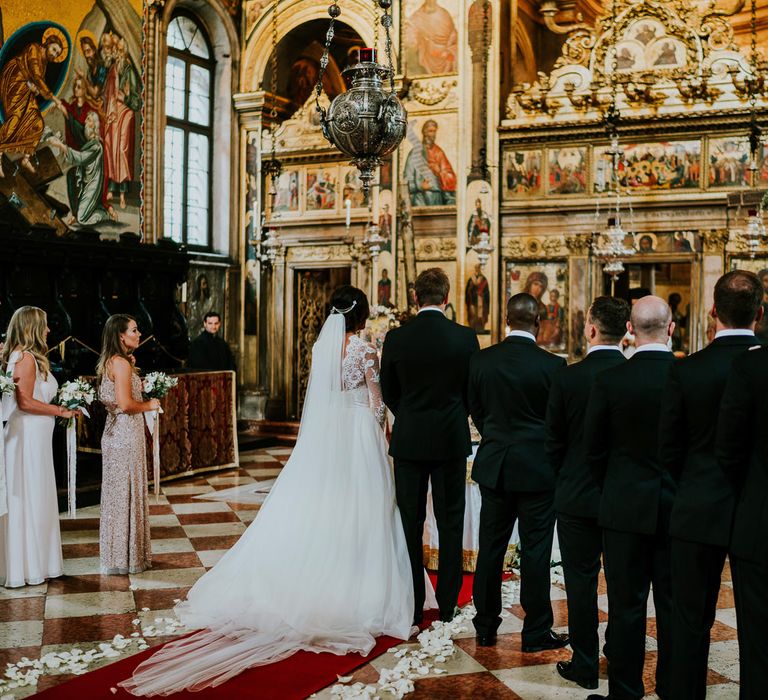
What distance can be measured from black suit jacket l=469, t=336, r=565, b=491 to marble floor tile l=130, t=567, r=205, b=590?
2567 mm

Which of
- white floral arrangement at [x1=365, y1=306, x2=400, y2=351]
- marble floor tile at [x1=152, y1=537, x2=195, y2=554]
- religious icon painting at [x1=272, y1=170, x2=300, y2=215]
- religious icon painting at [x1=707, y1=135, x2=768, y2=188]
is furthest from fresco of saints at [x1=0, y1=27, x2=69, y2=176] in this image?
religious icon painting at [x1=707, y1=135, x2=768, y2=188]

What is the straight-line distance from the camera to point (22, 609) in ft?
19.3

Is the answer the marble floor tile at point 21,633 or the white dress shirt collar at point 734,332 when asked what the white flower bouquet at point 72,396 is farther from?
the white dress shirt collar at point 734,332

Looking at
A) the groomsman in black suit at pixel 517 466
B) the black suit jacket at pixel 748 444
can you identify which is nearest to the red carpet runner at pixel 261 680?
the groomsman in black suit at pixel 517 466

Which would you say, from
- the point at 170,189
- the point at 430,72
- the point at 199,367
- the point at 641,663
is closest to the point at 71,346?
the point at 199,367

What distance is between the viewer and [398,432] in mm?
5500

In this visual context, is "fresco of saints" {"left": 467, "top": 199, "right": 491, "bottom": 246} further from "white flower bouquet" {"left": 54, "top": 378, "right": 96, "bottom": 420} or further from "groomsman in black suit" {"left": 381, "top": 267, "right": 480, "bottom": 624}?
"groomsman in black suit" {"left": 381, "top": 267, "right": 480, "bottom": 624}

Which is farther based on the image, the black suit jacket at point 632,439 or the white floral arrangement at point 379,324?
the white floral arrangement at point 379,324

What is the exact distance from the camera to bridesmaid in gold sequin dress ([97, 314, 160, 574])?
678cm

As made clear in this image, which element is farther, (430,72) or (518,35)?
(518,35)

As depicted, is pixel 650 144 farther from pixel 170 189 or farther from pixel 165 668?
pixel 165 668

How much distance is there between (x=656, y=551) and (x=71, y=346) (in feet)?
29.8

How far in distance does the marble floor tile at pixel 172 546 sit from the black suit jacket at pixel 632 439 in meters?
4.30

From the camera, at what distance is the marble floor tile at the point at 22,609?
5.71 m
